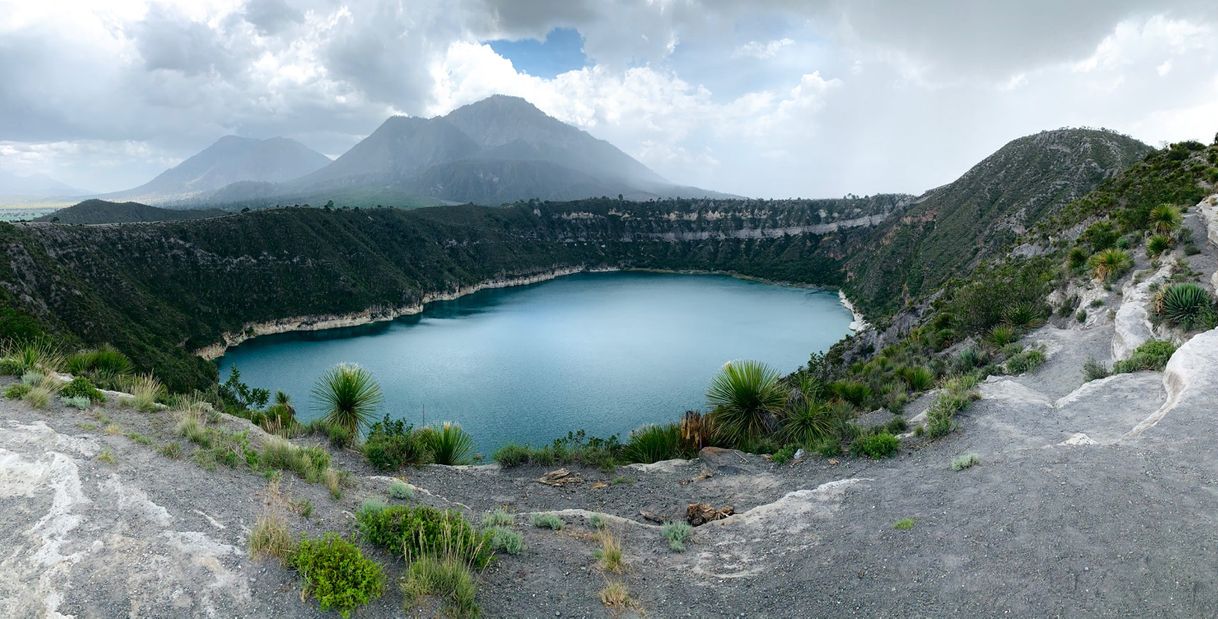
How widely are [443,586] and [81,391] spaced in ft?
22.0

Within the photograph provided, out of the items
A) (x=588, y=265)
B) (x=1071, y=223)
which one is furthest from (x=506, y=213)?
(x=1071, y=223)

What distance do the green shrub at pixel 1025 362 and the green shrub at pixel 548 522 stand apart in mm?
10102

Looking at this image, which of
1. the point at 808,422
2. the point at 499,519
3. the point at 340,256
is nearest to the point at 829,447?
the point at 808,422

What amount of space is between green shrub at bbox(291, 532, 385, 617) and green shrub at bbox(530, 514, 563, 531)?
2474mm

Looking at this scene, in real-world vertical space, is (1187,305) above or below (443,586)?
above

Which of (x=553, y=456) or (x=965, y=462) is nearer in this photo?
(x=965, y=462)

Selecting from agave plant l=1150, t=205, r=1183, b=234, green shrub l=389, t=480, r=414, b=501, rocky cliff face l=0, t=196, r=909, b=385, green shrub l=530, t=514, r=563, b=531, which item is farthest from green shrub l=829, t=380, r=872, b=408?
rocky cliff face l=0, t=196, r=909, b=385

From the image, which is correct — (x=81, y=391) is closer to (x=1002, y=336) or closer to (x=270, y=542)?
(x=270, y=542)

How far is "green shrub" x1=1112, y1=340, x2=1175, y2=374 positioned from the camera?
31.0 ft

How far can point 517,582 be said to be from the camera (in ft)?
19.3

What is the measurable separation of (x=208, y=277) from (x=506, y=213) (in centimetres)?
6931

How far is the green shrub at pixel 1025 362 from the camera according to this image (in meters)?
11.9

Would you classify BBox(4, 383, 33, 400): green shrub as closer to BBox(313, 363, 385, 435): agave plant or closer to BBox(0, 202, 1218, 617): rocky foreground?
BBox(0, 202, 1218, 617): rocky foreground

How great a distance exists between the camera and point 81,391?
26.9 feet
